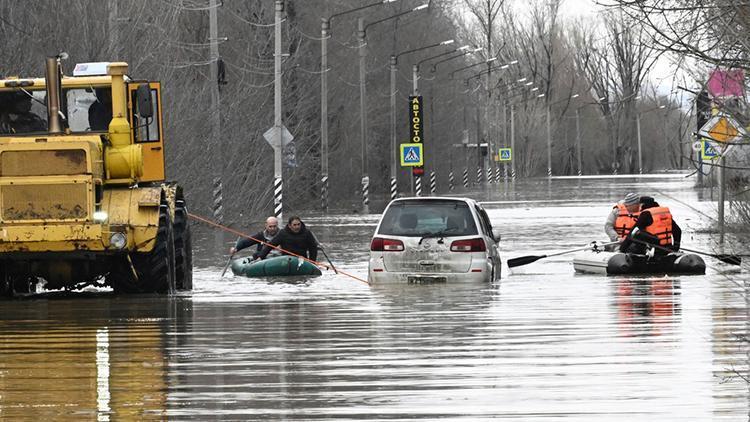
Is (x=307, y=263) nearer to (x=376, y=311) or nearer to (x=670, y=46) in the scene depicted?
(x=376, y=311)

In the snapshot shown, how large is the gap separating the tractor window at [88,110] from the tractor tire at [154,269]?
146 centimetres

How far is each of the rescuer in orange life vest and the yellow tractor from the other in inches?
304

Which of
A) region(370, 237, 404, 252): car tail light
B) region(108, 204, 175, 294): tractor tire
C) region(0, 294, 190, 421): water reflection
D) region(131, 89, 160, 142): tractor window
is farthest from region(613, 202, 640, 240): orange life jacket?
region(0, 294, 190, 421): water reflection

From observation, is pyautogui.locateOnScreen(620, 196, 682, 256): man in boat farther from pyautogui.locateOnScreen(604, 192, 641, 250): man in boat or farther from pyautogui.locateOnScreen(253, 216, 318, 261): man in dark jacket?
pyautogui.locateOnScreen(253, 216, 318, 261): man in dark jacket

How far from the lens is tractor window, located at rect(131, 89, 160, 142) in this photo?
22714 mm

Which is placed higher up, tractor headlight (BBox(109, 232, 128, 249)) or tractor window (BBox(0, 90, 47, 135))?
tractor window (BBox(0, 90, 47, 135))

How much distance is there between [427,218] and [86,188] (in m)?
5.20

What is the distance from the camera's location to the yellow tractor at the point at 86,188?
2070 centimetres

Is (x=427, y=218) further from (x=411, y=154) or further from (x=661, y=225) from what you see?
(x=411, y=154)

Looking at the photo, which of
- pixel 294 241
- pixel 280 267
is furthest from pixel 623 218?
pixel 280 267

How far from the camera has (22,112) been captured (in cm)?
2233

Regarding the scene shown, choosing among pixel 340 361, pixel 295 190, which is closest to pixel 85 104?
pixel 340 361

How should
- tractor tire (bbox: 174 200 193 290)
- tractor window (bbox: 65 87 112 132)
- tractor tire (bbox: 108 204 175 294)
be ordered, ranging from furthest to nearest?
1. tractor tire (bbox: 174 200 193 290)
2. tractor window (bbox: 65 87 112 132)
3. tractor tire (bbox: 108 204 175 294)

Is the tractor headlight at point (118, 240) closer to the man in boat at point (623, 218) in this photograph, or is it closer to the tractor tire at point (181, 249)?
the tractor tire at point (181, 249)
